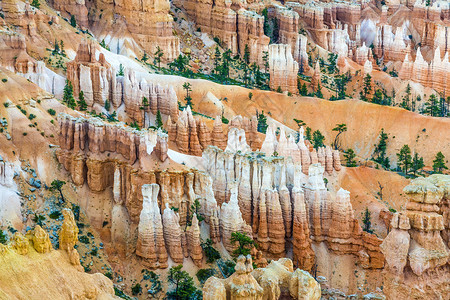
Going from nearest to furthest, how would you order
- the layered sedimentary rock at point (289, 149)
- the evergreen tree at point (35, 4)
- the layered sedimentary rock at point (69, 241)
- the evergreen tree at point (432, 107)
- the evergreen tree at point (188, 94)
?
the layered sedimentary rock at point (69, 241) → the layered sedimentary rock at point (289, 149) → the evergreen tree at point (35, 4) → the evergreen tree at point (188, 94) → the evergreen tree at point (432, 107)

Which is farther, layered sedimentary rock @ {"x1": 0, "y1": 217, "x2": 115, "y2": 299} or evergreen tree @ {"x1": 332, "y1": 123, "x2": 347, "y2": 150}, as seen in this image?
evergreen tree @ {"x1": 332, "y1": 123, "x2": 347, "y2": 150}

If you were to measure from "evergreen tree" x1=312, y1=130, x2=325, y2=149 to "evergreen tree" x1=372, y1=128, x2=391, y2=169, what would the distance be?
731cm

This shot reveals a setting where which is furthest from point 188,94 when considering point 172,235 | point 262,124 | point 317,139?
point 172,235

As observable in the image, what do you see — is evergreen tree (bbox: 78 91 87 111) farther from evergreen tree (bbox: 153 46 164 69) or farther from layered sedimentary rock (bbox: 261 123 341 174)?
evergreen tree (bbox: 153 46 164 69)

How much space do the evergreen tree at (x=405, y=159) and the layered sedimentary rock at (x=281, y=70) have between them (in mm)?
25422

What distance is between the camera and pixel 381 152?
13462 cm

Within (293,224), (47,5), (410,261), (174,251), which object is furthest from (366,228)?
(47,5)

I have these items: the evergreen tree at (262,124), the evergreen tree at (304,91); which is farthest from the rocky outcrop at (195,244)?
the evergreen tree at (304,91)

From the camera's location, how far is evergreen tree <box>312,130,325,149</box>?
123 metres

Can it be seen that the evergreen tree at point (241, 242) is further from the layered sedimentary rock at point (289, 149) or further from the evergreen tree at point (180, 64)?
the evergreen tree at point (180, 64)

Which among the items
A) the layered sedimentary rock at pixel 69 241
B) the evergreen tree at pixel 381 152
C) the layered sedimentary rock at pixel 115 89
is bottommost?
the evergreen tree at pixel 381 152

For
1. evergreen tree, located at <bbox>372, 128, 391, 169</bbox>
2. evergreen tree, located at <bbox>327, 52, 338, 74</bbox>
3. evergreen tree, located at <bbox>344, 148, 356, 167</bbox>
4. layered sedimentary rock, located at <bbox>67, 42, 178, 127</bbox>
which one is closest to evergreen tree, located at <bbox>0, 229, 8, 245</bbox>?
layered sedimentary rock, located at <bbox>67, 42, 178, 127</bbox>

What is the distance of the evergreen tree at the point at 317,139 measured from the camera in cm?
12309

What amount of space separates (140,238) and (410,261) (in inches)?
1149
